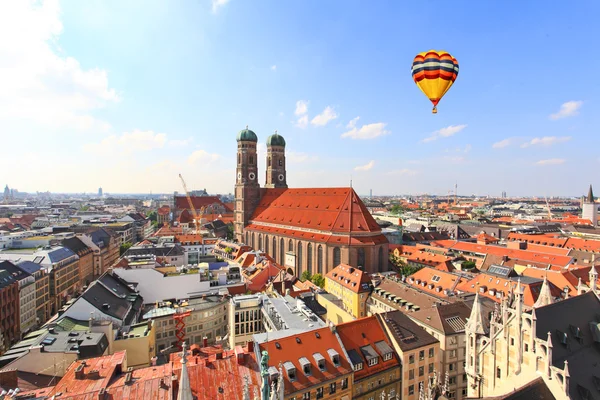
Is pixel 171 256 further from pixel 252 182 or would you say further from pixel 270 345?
pixel 270 345

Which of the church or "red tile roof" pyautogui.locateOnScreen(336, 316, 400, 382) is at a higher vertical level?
the church

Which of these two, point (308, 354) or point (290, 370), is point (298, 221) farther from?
point (290, 370)

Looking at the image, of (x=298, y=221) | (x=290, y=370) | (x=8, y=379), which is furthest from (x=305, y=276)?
(x=8, y=379)

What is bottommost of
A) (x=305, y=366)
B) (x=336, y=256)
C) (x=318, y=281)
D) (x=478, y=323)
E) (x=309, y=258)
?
(x=318, y=281)

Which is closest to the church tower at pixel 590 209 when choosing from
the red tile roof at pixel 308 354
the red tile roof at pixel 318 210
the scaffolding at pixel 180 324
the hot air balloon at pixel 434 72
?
the red tile roof at pixel 318 210

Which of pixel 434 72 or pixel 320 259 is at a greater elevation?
pixel 434 72

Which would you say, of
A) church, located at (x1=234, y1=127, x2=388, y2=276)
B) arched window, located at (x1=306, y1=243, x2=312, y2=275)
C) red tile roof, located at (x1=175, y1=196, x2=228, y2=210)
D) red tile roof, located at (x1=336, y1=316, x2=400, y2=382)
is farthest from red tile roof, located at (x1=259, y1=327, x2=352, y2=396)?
red tile roof, located at (x1=175, y1=196, x2=228, y2=210)

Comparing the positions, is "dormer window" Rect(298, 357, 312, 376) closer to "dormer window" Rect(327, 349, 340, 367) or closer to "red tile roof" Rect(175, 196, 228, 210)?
"dormer window" Rect(327, 349, 340, 367)

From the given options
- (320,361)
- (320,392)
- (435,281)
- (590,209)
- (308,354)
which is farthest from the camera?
(590,209)
